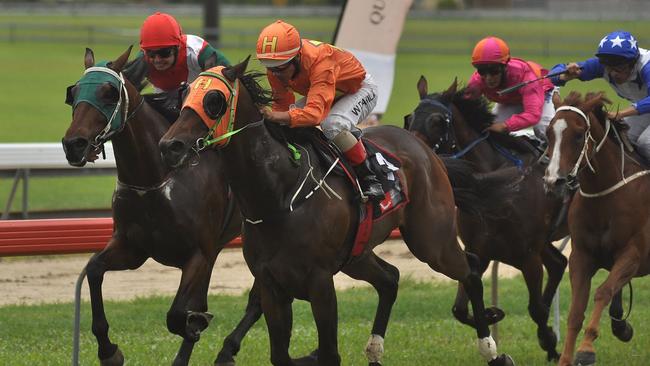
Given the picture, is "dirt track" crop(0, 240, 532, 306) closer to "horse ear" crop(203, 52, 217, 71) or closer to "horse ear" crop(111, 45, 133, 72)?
"horse ear" crop(203, 52, 217, 71)

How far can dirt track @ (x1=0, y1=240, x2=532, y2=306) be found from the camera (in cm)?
884

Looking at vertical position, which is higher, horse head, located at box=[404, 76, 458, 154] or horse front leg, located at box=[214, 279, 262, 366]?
horse head, located at box=[404, 76, 458, 154]

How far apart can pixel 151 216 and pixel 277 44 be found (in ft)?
3.97

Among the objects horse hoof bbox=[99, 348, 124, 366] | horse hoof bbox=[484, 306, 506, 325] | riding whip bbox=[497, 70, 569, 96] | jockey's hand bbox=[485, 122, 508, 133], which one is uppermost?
riding whip bbox=[497, 70, 569, 96]

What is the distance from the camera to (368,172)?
5945 mm

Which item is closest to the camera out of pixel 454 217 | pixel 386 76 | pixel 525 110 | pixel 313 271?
pixel 313 271

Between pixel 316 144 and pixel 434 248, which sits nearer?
pixel 316 144

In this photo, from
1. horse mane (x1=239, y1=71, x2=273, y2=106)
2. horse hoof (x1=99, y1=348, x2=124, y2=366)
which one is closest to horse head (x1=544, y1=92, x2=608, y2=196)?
horse mane (x1=239, y1=71, x2=273, y2=106)

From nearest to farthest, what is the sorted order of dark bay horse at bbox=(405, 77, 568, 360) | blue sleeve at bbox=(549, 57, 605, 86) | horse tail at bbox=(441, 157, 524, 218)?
1. blue sleeve at bbox=(549, 57, 605, 86)
2. horse tail at bbox=(441, 157, 524, 218)
3. dark bay horse at bbox=(405, 77, 568, 360)

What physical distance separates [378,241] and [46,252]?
2.02 m

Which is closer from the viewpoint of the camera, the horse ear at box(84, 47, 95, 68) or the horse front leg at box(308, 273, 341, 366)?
the horse front leg at box(308, 273, 341, 366)

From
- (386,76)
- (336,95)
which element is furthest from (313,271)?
(386,76)

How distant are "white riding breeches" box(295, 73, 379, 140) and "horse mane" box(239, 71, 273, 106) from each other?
0.51 m

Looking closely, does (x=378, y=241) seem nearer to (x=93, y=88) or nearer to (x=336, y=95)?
(x=336, y=95)
